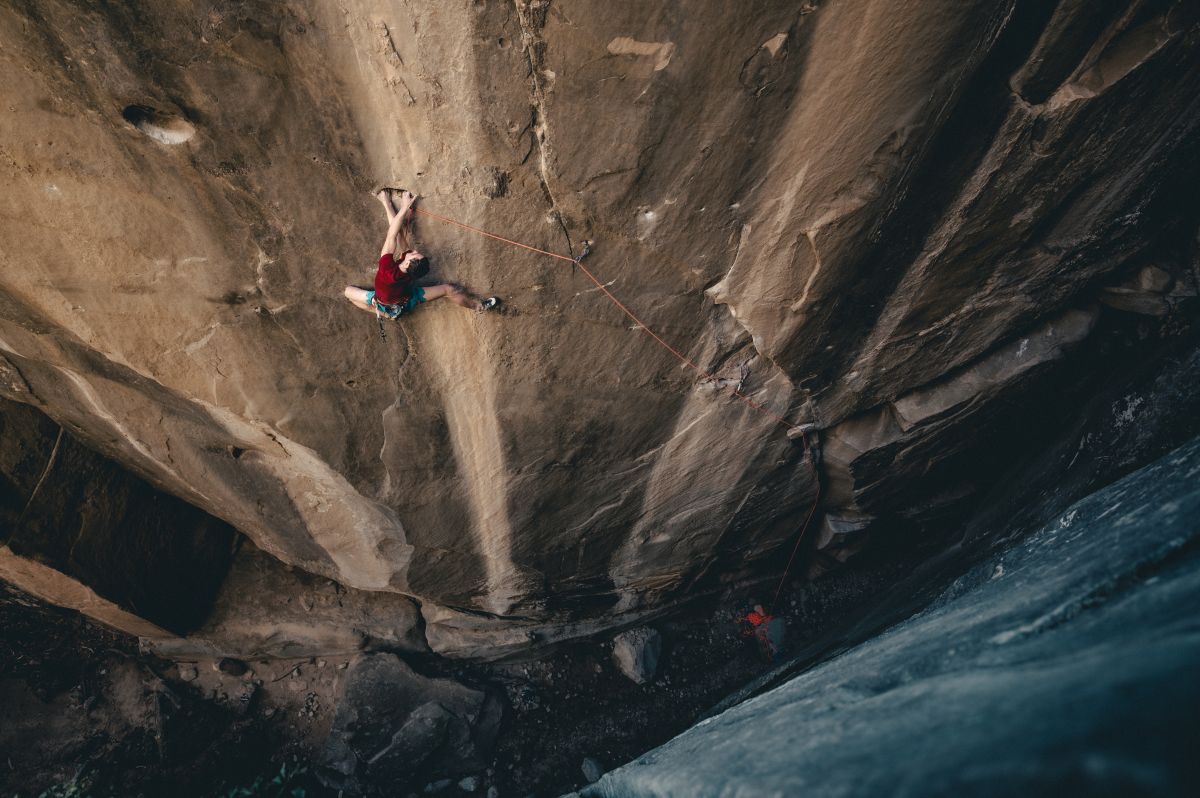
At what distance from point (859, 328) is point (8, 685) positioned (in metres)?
7.55

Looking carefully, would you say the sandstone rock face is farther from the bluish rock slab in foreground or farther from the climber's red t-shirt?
the bluish rock slab in foreground

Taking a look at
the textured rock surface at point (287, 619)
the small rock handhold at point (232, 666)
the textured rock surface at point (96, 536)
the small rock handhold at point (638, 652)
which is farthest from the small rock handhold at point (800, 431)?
the small rock handhold at point (232, 666)

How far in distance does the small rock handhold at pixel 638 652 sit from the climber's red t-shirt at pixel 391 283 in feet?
14.0

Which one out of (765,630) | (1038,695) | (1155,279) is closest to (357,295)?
(1038,695)

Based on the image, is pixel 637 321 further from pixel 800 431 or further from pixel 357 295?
pixel 800 431

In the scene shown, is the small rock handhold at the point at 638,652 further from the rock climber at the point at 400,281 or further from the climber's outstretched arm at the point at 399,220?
the climber's outstretched arm at the point at 399,220

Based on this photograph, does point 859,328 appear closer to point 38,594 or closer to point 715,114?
point 715,114

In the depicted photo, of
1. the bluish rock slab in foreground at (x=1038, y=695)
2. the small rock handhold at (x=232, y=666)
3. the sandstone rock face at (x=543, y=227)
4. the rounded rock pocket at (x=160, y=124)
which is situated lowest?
the bluish rock slab in foreground at (x=1038, y=695)

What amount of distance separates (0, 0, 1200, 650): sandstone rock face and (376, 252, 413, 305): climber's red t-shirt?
7.7 inches

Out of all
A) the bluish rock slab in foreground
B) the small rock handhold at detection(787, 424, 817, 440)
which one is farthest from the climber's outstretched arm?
the small rock handhold at detection(787, 424, 817, 440)

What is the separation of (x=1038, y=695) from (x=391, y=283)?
2495 mm

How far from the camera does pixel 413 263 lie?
2324 mm

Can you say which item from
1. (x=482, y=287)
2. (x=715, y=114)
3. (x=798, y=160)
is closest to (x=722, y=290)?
(x=798, y=160)

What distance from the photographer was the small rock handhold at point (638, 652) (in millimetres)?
5184
